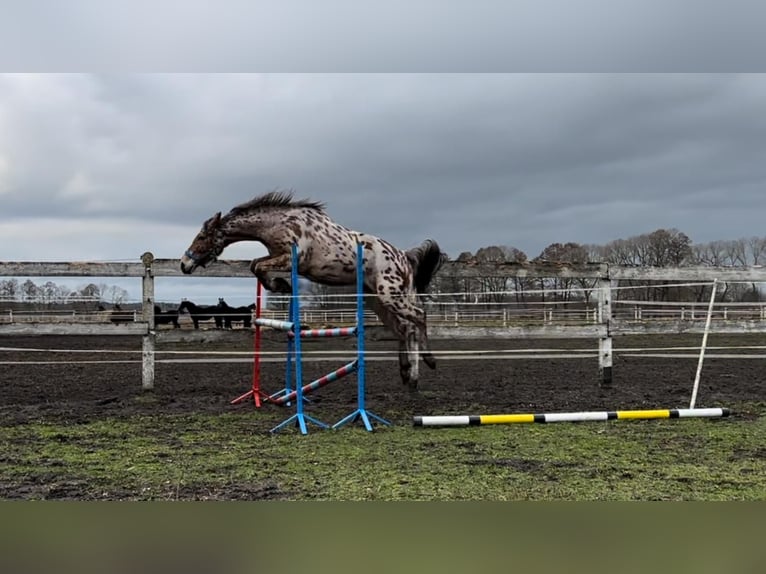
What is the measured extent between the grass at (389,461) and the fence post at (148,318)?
147cm

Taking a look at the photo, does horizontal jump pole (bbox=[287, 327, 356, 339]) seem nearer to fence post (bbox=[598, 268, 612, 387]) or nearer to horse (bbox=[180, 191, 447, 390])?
horse (bbox=[180, 191, 447, 390])

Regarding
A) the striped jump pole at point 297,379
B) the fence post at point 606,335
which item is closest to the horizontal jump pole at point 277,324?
the striped jump pole at point 297,379

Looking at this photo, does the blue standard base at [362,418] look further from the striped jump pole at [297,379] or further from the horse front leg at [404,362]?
the horse front leg at [404,362]

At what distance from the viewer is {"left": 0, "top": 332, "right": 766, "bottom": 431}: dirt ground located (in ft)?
16.6

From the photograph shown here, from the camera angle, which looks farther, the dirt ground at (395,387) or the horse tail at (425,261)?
the horse tail at (425,261)

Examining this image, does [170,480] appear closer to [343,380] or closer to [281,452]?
[281,452]

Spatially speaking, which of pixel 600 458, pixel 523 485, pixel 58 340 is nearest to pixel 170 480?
pixel 523 485

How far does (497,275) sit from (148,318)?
3686mm

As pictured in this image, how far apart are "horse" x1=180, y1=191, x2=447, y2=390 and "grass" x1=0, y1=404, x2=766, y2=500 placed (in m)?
1.52

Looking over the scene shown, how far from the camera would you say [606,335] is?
6.25 m

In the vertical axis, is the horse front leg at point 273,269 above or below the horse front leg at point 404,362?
above

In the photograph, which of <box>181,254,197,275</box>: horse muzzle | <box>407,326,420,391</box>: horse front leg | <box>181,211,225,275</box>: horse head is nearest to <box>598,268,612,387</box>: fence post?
<box>407,326,420,391</box>: horse front leg

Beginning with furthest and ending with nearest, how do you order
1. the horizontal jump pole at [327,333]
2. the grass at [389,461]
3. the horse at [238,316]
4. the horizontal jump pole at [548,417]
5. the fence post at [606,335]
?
the horse at [238,316]
the fence post at [606,335]
the horizontal jump pole at [327,333]
the horizontal jump pole at [548,417]
the grass at [389,461]

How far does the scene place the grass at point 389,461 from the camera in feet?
8.50
